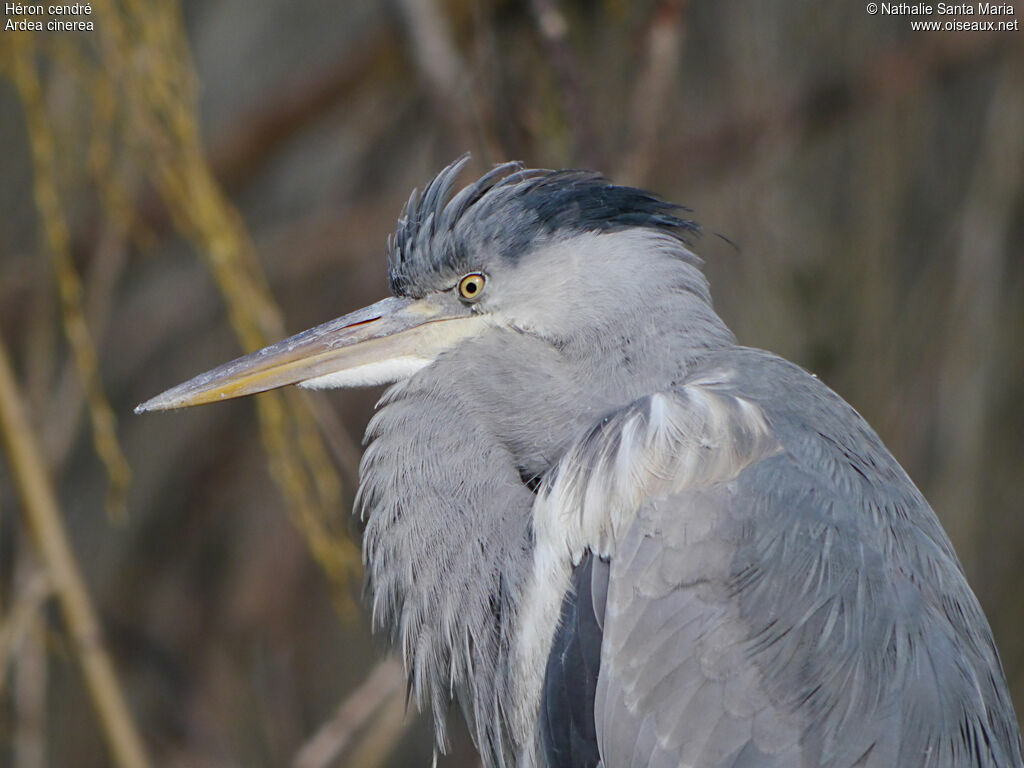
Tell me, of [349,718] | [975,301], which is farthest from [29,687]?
[975,301]

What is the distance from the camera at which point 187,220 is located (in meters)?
2.06

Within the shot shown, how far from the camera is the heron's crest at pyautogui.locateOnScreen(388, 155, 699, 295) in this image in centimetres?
174

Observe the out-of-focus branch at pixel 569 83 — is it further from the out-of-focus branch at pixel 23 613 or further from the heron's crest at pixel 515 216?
the out-of-focus branch at pixel 23 613

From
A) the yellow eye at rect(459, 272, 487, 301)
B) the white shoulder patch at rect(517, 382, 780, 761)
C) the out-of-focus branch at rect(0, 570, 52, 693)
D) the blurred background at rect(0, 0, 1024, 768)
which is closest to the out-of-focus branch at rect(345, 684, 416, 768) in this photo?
the blurred background at rect(0, 0, 1024, 768)

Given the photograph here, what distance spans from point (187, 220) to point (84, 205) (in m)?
1.66

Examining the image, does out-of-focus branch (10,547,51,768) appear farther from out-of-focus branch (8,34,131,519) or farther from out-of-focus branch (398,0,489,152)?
out-of-focus branch (398,0,489,152)

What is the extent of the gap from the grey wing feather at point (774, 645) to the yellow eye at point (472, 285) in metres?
0.48

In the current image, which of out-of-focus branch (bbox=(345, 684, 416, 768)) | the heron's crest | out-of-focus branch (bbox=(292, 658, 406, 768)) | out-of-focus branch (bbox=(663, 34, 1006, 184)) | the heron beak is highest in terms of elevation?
out-of-focus branch (bbox=(663, 34, 1006, 184))

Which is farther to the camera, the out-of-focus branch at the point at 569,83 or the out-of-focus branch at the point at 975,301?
the out-of-focus branch at the point at 975,301

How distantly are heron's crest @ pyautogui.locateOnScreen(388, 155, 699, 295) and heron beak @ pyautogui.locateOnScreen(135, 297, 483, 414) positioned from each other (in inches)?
2.5

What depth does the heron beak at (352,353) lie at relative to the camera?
5.72 feet

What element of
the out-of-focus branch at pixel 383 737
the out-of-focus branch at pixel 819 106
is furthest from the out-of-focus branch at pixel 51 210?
the out-of-focus branch at pixel 819 106

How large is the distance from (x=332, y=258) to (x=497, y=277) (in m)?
1.89

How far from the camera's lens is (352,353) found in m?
1.79
